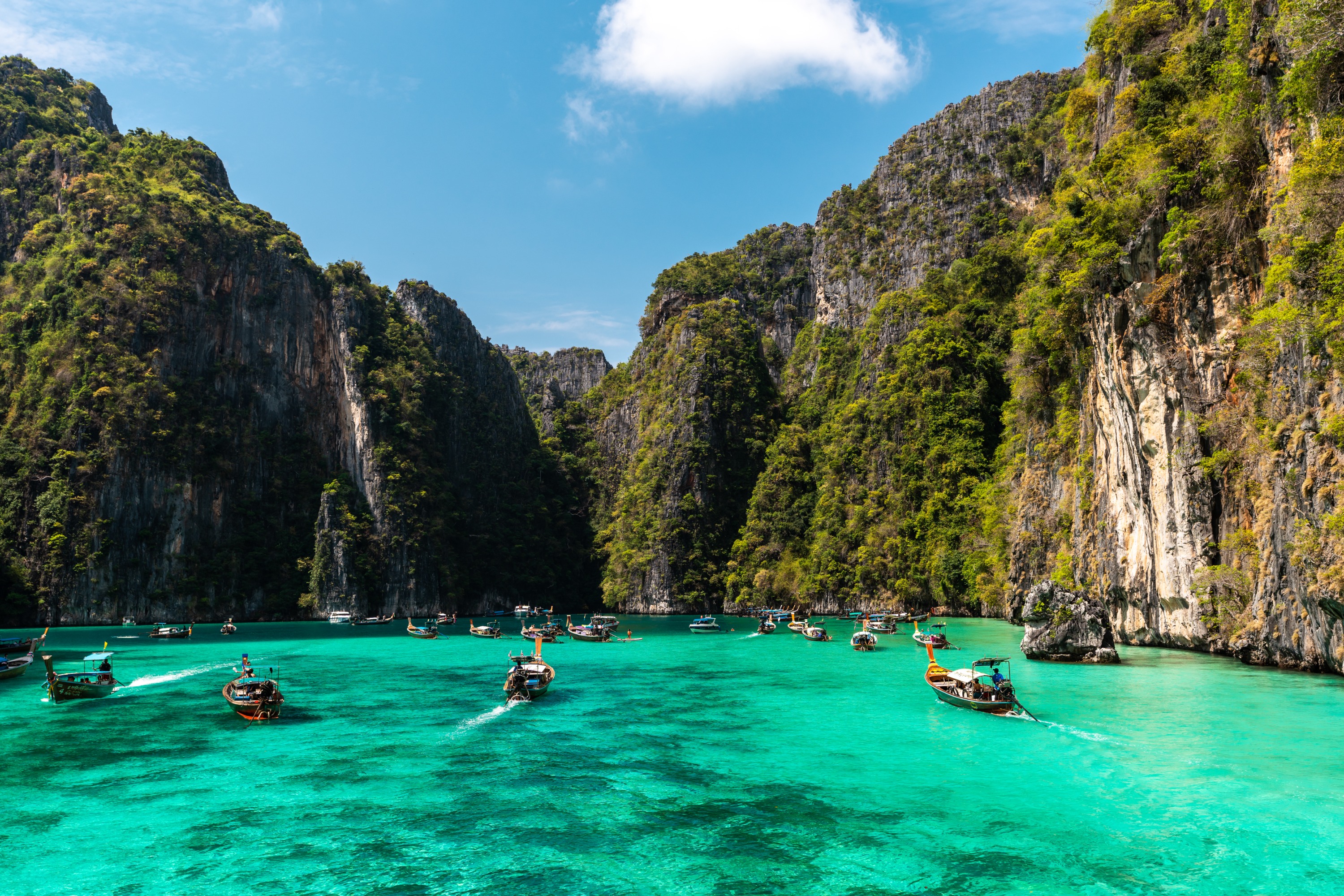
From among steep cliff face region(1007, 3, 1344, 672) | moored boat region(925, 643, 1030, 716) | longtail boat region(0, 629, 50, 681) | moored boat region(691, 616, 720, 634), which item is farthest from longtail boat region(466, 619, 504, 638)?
moored boat region(925, 643, 1030, 716)

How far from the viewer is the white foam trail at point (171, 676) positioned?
135ft

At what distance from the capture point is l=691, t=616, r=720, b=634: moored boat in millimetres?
80188

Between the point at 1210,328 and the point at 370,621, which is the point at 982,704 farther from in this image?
the point at 370,621

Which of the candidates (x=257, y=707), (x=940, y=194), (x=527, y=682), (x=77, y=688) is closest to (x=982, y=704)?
(x=527, y=682)

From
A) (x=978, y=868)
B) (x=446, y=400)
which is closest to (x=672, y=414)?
(x=446, y=400)

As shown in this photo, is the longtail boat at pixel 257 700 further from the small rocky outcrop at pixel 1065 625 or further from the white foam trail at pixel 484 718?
the small rocky outcrop at pixel 1065 625

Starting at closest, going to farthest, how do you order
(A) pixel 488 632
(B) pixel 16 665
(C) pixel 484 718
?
Result: (C) pixel 484 718, (B) pixel 16 665, (A) pixel 488 632

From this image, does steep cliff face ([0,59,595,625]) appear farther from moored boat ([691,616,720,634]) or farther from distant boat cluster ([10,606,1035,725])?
moored boat ([691,616,720,634])

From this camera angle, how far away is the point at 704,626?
80438 mm

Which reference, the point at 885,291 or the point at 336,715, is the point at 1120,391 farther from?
the point at 885,291

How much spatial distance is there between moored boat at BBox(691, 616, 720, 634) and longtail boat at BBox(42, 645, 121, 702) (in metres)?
52.5

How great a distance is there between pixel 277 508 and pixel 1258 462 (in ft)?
371

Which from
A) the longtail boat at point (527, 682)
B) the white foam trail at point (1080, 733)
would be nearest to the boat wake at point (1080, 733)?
the white foam trail at point (1080, 733)

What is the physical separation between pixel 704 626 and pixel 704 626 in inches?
1.9
